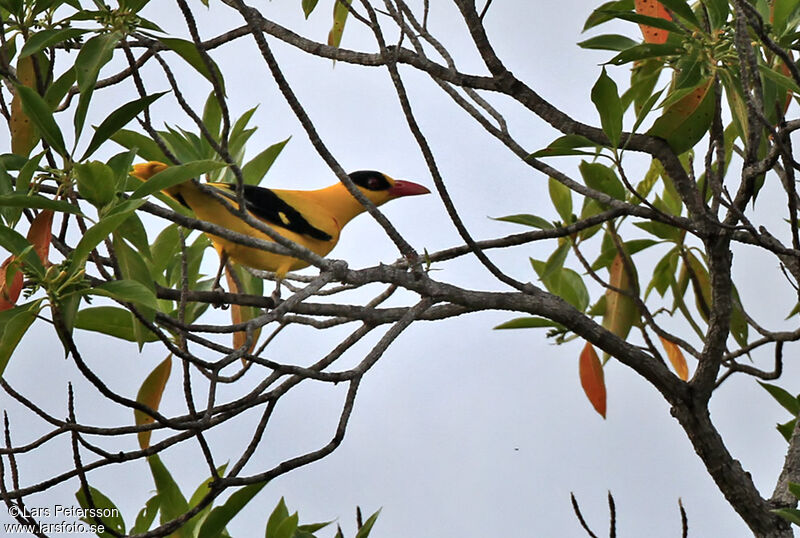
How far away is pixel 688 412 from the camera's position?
222 cm

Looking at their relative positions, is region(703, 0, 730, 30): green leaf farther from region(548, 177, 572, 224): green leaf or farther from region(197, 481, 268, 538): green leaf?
region(197, 481, 268, 538): green leaf

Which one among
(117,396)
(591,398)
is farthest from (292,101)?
(591,398)

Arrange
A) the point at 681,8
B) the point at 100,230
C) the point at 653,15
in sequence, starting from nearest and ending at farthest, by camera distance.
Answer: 1. the point at 100,230
2. the point at 681,8
3. the point at 653,15

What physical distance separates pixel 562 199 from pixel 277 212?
29.9 inches

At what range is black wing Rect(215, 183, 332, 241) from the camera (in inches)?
104

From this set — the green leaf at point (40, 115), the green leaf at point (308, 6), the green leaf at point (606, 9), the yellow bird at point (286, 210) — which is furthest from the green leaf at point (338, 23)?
the green leaf at point (40, 115)

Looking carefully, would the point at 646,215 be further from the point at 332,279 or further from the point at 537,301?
the point at 332,279

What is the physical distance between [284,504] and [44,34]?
1.16 m

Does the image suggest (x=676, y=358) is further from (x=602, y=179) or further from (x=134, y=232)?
(x=134, y=232)

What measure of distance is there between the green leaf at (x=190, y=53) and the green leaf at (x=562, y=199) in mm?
1098

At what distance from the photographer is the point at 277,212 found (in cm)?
269

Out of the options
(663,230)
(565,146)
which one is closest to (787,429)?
(663,230)

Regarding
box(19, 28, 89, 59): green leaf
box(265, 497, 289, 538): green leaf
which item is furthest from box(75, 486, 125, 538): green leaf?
box(19, 28, 89, 59): green leaf

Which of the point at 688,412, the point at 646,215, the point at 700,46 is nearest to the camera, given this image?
the point at 700,46
